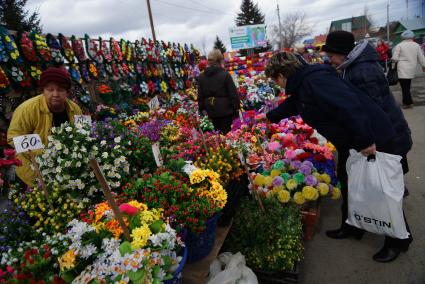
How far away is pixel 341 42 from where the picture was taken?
247 cm

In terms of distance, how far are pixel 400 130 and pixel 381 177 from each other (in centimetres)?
47

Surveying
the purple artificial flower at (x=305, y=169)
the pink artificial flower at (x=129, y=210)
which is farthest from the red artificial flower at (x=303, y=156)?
the pink artificial flower at (x=129, y=210)

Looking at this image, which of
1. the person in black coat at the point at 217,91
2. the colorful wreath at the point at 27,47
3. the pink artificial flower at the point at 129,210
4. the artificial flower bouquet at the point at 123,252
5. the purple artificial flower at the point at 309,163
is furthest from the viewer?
the person in black coat at the point at 217,91

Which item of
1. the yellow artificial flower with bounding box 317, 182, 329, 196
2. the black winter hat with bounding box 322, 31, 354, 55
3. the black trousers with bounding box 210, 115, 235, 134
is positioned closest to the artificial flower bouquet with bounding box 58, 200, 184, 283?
the yellow artificial flower with bounding box 317, 182, 329, 196

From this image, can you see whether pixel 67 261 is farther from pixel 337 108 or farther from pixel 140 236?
pixel 337 108

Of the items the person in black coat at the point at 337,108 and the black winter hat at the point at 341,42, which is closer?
the person in black coat at the point at 337,108

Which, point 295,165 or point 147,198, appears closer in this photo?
point 147,198

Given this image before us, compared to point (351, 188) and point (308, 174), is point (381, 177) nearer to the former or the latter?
point (351, 188)

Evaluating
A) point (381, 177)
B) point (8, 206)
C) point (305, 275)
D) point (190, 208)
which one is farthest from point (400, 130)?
point (8, 206)

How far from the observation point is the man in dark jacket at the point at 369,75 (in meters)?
2.32

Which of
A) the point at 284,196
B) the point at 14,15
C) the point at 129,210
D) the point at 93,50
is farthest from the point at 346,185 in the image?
the point at 14,15

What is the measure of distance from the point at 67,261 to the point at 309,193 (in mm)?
2089

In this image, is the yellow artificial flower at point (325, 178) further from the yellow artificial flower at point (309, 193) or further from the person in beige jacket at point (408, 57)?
the person in beige jacket at point (408, 57)

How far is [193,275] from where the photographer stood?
1.74 meters
